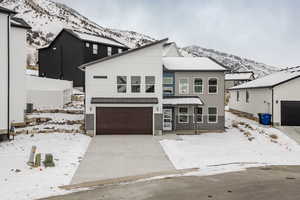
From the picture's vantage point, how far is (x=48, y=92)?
32125 millimetres

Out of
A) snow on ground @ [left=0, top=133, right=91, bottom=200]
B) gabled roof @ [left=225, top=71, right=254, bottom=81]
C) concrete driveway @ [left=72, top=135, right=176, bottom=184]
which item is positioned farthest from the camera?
gabled roof @ [left=225, top=71, right=254, bottom=81]

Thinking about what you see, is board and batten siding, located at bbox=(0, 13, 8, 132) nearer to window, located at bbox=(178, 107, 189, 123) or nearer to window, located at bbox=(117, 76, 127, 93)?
window, located at bbox=(117, 76, 127, 93)

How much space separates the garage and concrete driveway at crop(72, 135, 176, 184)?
40.7 ft

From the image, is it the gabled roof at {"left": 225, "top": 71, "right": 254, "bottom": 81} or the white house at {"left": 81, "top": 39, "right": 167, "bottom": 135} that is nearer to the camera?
the white house at {"left": 81, "top": 39, "right": 167, "bottom": 135}

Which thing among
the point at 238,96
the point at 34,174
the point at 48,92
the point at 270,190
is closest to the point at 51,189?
the point at 34,174

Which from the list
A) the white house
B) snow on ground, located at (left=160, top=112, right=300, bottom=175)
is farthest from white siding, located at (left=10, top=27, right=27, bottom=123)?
snow on ground, located at (left=160, top=112, right=300, bottom=175)

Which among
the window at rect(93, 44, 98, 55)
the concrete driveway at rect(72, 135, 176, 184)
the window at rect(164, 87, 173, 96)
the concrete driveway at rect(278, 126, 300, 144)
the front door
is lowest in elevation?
the concrete driveway at rect(72, 135, 176, 184)

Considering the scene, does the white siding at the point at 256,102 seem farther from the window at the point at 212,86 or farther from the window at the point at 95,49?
the window at the point at 95,49

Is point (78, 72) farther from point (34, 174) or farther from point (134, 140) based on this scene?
point (34, 174)

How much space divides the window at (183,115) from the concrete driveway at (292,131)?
8120 mm

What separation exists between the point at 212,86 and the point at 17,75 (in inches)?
632

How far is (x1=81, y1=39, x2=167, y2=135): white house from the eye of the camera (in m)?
23.5

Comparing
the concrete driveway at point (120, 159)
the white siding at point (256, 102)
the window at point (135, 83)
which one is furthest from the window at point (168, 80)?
the white siding at point (256, 102)

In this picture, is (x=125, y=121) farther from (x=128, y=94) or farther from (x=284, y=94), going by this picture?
(x=284, y=94)
